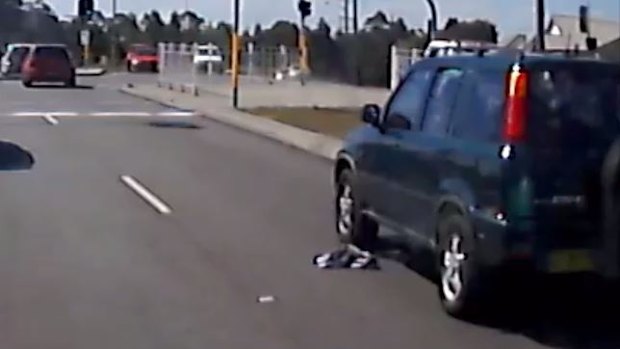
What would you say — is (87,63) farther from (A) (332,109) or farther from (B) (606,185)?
(B) (606,185)

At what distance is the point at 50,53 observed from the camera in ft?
172

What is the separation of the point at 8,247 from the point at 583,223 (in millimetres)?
5490

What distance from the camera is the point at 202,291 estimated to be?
1084cm

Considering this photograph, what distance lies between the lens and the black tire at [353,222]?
12.7 metres

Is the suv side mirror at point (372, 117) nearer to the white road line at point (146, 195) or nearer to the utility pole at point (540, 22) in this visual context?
the white road line at point (146, 195)

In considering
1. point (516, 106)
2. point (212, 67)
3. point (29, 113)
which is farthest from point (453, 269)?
point (212, 67)

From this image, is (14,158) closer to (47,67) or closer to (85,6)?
(47,67)

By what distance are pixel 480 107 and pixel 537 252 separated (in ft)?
3.84

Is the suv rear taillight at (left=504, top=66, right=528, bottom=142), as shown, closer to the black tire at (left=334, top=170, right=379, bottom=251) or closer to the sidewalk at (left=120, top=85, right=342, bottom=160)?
the black tire at (left=334, top=170, right=379, bottom=251)

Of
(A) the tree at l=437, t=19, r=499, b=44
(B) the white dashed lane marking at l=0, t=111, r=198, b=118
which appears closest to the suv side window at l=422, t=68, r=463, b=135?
(B) the white dashed lane marking at l=0, t=111, r=198, b=118

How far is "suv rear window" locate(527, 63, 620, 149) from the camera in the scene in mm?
9562

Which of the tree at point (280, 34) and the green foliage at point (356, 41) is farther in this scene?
the tree at point (280, 34)

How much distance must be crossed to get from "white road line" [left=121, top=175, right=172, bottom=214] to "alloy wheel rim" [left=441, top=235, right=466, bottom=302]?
19.7 feet

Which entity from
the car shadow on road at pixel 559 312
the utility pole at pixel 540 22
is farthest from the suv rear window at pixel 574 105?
the utility pole at pixel 540 22
